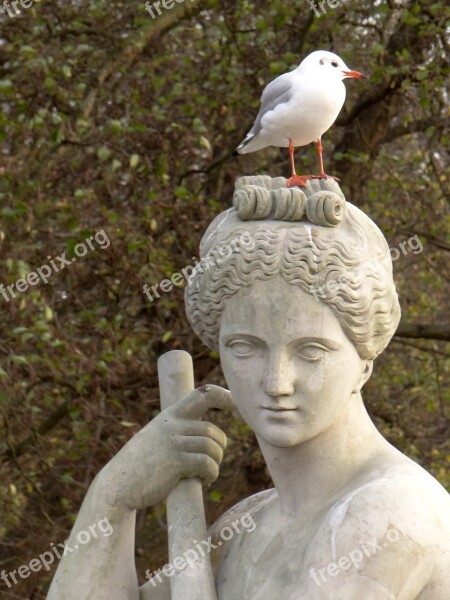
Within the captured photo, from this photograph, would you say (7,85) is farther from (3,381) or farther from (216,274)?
(216,274)

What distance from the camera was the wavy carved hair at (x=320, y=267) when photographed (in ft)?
10.5

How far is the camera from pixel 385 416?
8.60 metres

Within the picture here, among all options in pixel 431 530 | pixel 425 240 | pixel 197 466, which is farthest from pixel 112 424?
pixel 431 530

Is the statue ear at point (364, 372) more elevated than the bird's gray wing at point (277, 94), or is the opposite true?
the bird's gray wing at point (277, 94)

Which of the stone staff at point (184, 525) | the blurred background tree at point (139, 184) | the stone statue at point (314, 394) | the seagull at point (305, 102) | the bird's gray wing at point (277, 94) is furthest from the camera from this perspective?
the blurred background tree at point (139, 184)

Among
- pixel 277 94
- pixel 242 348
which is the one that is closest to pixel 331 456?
pixel 242 348

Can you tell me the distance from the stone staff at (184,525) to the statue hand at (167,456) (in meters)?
0.05

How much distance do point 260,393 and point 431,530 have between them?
54 centimetres

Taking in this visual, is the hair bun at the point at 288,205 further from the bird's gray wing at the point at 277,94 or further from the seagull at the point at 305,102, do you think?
the bird's gray wing at the point at 277,94

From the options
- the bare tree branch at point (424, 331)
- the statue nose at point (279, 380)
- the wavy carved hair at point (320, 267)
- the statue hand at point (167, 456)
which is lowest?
the bare tree branch at point (424, 331)

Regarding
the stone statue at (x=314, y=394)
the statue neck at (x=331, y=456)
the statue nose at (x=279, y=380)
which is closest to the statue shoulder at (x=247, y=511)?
the stone statue at (x=314, y=394)

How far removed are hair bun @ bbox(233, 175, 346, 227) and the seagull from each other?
54 cm

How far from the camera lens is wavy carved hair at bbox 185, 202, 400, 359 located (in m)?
3.19

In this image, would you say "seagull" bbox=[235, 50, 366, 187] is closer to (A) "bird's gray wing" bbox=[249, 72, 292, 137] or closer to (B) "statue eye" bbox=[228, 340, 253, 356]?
(A) "bird's gray wing" bbox=[249, 72, 292, 137]
